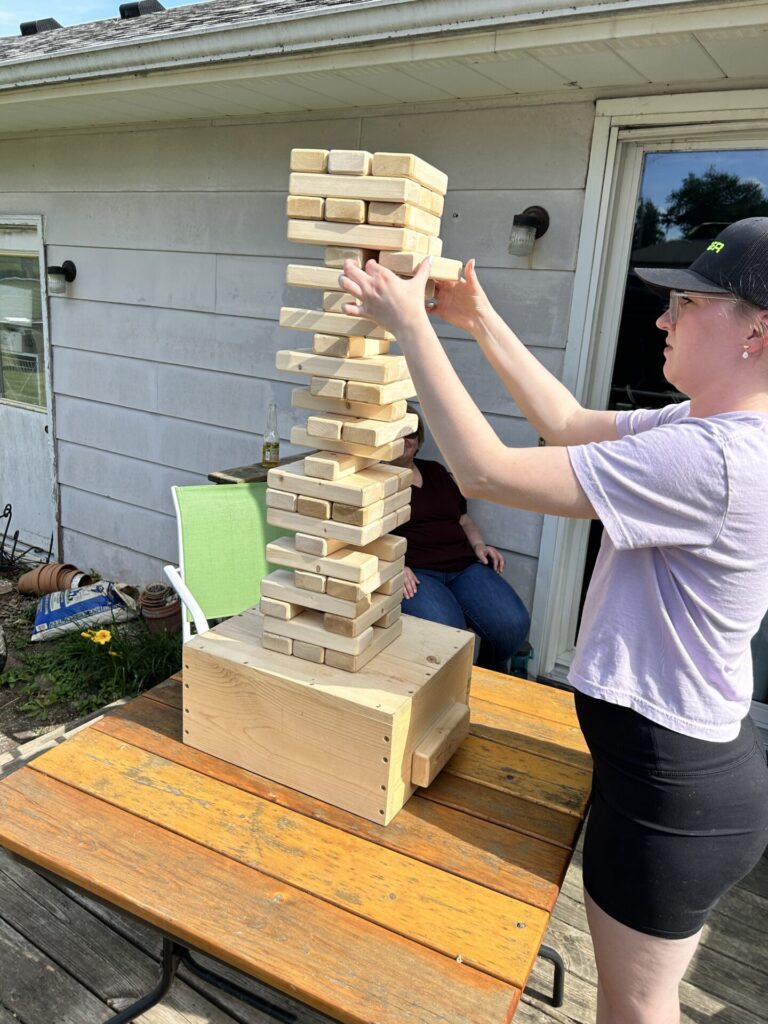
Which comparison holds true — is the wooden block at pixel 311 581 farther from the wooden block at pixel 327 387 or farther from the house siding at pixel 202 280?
the house siding at pixel 202 280

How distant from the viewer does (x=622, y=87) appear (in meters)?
2.73

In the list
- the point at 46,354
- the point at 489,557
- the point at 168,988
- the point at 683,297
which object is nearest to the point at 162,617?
the point at 489,557

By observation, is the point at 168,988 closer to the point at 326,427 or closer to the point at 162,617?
the point at 326,427

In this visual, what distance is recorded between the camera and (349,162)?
139cm

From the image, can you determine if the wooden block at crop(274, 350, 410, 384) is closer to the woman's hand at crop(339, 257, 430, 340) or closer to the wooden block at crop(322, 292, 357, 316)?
the wooden block at crop(322, 292, 357, 316)

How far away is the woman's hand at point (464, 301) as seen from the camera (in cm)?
154

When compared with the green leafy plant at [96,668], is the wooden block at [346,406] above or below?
above

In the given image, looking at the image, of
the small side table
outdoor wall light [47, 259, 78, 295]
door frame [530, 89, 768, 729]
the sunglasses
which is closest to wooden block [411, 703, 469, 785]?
the sunglasses

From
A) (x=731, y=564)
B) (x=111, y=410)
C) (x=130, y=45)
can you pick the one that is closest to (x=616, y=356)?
(x=731, y=564)

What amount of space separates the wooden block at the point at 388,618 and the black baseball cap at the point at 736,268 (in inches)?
34.9

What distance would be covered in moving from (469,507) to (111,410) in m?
2.59

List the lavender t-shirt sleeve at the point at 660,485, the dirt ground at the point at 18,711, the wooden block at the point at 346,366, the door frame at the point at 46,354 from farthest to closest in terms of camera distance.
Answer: the door frame at the point at 46,354, the dirt ground at the point at 18,711, the wooden block at the point at 346,366, the lavender t-shirt sleeve at the point at 660,485

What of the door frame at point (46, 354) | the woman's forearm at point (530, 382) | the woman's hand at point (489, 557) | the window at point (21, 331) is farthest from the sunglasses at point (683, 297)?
the window at point (21, 331)

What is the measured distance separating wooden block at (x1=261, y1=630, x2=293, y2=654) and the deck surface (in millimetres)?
400
